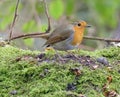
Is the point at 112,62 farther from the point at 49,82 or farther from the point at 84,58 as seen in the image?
the point at 49,82

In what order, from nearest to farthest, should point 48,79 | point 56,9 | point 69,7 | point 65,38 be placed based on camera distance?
point 48,79, point 65,38, point 56,9, point 69,7

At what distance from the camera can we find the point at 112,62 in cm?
470

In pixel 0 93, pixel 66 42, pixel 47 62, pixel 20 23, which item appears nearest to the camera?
pixel 0 93

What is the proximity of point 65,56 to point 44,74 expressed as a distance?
16.0 inches

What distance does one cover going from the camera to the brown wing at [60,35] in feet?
17.6

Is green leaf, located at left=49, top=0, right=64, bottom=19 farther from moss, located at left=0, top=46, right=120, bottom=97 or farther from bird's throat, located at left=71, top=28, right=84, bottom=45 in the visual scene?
moss, located at left=0, top=46, right=120, bottom=97

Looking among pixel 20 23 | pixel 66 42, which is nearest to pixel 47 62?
pixel 66 42

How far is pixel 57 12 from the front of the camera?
6328 millimetres

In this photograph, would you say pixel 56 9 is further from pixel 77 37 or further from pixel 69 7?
pixel 69 7

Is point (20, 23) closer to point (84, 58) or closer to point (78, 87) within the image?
point (84, 58)

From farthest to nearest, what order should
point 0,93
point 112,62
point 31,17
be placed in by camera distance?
1. point 31,17
2. point 112,62
3. point 0,93

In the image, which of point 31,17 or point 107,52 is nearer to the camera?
point 107,52

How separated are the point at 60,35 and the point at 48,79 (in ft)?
4.23

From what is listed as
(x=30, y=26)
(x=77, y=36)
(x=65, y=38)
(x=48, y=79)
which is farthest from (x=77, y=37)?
(x=48, y=79)
